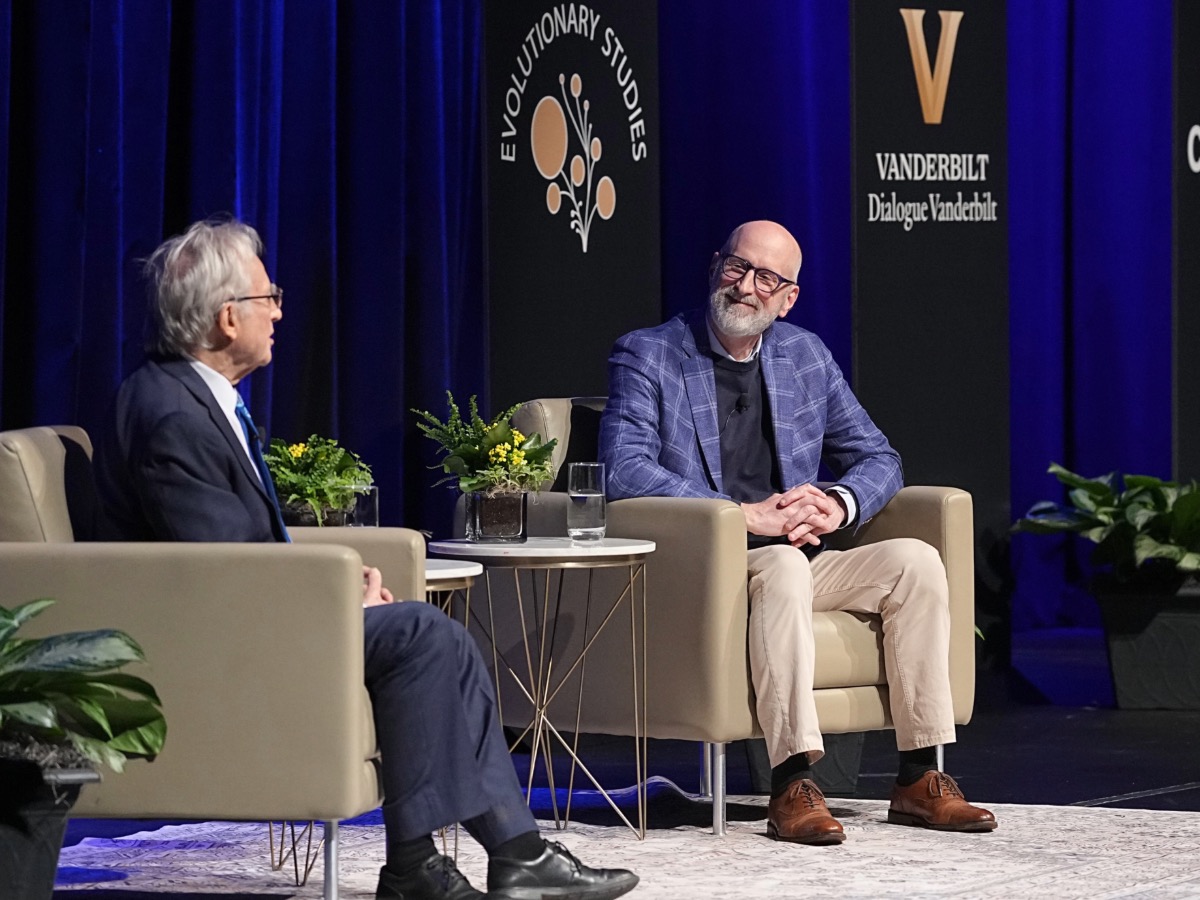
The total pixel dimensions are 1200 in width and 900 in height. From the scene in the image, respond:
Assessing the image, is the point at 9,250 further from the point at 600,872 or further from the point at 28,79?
the point at 600,872

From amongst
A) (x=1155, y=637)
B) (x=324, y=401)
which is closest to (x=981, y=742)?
(x=1155, y=637)

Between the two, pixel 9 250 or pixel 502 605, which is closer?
pixel 9 250

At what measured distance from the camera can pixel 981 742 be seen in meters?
4.92

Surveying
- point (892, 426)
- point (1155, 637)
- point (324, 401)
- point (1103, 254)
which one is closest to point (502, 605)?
point (324, 401)

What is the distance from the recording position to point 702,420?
4.16 m

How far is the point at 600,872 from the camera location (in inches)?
122

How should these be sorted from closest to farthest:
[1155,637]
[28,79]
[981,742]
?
[28,79], [981,742], [1155,637]

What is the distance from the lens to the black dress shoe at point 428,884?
2988mm

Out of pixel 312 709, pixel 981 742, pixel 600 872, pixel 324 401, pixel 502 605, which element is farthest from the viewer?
pixel 981 742

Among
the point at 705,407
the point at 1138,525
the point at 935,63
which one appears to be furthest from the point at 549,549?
the point at 935,63

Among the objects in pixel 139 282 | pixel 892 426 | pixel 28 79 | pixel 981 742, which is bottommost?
pixel 981 742

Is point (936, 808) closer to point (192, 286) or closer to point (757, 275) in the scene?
point (757, 275)

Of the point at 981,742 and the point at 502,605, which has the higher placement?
the point at 502,605

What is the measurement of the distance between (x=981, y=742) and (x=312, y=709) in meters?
2.52
